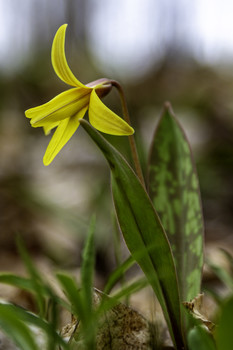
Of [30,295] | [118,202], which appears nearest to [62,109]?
[118,202]

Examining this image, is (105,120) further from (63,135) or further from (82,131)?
(82,131)

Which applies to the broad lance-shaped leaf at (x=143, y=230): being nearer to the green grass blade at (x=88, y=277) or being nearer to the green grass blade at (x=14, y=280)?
the green grass blade at (x=88, y=277)

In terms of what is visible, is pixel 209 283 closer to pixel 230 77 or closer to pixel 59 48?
pixel 59 48

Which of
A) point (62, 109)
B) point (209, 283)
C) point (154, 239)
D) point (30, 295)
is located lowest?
point (209, 283)

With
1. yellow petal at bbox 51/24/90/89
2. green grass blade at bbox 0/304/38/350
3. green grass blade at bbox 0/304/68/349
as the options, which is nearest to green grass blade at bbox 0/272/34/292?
green grass blade at bbox 0/304/68/349

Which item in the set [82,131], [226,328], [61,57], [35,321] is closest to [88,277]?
[35,321]

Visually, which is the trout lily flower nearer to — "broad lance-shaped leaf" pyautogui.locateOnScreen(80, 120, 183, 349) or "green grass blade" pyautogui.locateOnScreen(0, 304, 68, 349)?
"broad lance-shaped leaf" pyautogui.locateOnScreen(80, 120, 183, 349)
